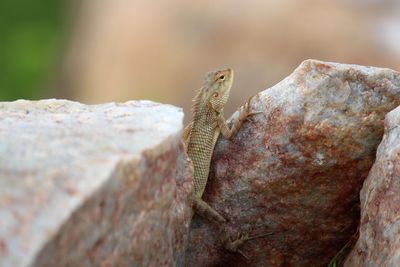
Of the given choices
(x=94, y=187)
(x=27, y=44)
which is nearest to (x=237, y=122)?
(x=94, y=187)

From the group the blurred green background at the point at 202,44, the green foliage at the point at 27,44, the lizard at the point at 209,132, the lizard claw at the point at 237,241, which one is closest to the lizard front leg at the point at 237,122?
the lizard at the point at 209,132

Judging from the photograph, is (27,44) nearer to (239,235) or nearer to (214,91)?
(214,91)

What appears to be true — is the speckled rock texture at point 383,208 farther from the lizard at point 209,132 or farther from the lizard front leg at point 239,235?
the lizard at point 209,132

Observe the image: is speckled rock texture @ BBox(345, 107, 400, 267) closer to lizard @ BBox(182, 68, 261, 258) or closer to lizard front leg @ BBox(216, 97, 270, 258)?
lizard front leg @ BBox(216, 97, 270, 258)

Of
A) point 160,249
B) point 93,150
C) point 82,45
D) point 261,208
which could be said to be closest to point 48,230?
point 93,150

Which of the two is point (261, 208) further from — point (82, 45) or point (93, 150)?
point (82, 45)

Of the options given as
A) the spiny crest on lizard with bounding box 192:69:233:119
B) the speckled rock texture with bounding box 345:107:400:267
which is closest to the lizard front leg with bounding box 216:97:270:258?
the speckled rock texture with bounding box 345:107:400:267

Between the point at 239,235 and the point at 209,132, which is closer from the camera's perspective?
the point at 239,235
